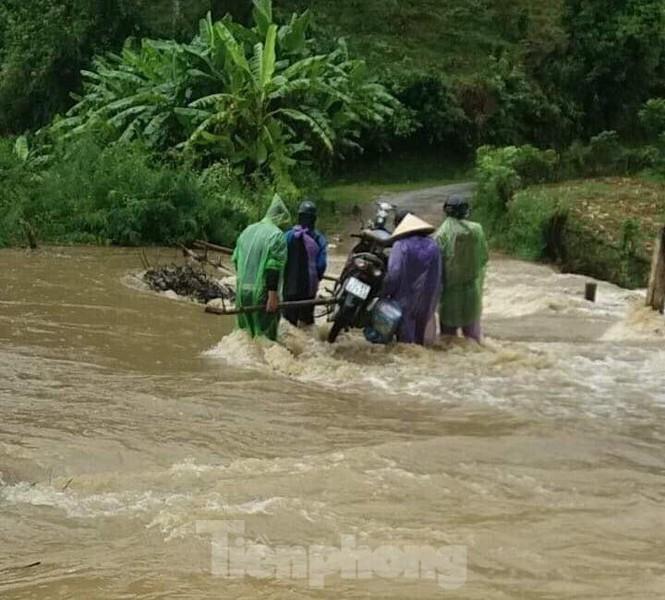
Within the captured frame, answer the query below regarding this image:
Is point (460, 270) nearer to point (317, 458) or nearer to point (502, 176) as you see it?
point (317, 458)

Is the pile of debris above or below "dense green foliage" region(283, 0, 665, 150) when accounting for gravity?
below

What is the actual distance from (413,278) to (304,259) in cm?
105

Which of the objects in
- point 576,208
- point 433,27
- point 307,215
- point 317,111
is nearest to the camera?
point 307,215

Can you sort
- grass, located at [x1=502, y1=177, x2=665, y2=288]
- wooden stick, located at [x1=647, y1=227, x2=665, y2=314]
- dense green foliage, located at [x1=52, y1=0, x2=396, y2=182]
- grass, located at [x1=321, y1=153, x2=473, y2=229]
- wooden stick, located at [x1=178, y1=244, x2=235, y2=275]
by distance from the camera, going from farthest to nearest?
grass, located at [x1=321, y1=153, x2=473, y2=229] < dense green foliage, located at [x1=52, y1=0, x2=396, y2=182] < grass, located at [x1=502, y1=177, x2=665, y2=288] < wooden stick, located at [x1=178, y1=244, x2=235, y2=275] < wooden stick, located at [x1=647, y1=227, x2=665, y2=314]

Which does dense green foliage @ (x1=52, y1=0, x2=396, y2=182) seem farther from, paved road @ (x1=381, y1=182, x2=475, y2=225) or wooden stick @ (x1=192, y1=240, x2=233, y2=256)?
wooden stick @ (x1=192, y1=240, x2=233, y2=256)

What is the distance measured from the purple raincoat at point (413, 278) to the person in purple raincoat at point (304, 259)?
753 mm

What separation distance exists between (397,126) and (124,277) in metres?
16.9

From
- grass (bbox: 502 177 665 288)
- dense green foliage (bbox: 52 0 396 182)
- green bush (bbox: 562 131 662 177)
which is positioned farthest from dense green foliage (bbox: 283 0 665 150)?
grass (bbox: 502 177 665 288)

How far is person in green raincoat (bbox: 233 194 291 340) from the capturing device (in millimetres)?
8781

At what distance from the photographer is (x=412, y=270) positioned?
9148 millimetres

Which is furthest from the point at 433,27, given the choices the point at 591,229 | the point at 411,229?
the point at 411,229

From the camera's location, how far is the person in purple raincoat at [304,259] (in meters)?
9.52

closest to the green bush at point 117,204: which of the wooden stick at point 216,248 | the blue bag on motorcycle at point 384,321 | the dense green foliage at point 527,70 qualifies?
the wooden stick at point 216,248

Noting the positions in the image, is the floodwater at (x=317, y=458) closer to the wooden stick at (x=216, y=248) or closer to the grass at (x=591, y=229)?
the wooden stick at (x=216, y=248)
